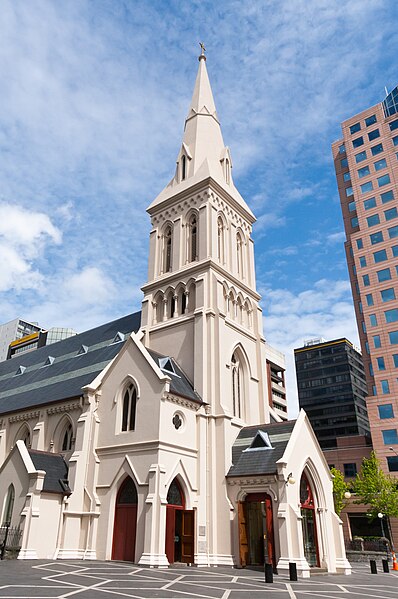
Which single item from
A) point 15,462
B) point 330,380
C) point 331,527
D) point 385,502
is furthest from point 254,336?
point 330,380

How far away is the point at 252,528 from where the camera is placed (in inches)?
1057

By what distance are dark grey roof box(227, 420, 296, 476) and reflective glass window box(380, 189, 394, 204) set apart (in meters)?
48.1

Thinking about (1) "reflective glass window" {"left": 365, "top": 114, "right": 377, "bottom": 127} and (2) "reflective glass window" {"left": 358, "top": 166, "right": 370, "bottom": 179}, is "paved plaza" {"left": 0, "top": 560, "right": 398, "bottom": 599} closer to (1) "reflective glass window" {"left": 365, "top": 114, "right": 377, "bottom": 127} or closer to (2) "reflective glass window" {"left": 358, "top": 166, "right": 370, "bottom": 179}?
(2) "reflective glass window" {"left": 358, "top": 166, "right": 370, "bottom": 179}

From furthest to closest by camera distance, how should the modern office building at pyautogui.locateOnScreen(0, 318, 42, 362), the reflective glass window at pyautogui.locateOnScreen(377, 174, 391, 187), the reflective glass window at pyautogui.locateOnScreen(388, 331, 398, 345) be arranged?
1. the modern office building at pyautogui.locateOnScreen(0, 318, 42, 362)
2. the reflective glass window at pyautogui.locateOnScreen(377, 174, 391, 187)
3. the reflective glass window at pyautogui.locateOnScreen(388, 331, 398, 345)

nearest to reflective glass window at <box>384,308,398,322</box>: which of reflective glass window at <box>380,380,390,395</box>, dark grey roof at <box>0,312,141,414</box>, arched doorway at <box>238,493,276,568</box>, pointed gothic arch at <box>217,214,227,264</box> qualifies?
reflective glass window at <box>380,380,390,395</box>

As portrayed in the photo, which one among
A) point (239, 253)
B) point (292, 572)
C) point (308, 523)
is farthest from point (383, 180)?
point (292, 572)

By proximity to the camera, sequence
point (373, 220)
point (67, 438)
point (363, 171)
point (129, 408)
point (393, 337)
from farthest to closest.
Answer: point (363, 171) → point (373, 220) → point (393, 337) → point (67, 438) → point (129, 408)

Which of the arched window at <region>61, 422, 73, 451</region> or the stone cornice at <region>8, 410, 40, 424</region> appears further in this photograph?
the stone cornice at <region>8, 410, 40, 424</region>

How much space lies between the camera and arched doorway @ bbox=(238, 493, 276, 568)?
25.5 meters

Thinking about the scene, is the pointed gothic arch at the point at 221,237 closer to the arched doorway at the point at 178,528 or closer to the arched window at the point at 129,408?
the arched window at the point at 129,408

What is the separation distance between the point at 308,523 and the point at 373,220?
50.2 metres

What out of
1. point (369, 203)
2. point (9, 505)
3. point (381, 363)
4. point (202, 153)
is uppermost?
point (369, 203)

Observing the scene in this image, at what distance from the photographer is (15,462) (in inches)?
1088

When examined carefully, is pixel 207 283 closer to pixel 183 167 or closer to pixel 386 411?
pixel 183 167
